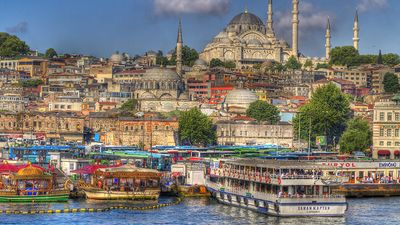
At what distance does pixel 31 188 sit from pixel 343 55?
8527cm

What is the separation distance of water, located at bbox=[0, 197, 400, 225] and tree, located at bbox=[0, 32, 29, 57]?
8218cm

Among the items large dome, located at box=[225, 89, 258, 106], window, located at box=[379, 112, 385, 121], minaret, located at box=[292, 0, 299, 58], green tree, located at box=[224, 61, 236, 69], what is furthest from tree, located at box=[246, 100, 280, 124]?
minaret, located at box=[292, 0, 299, 58]

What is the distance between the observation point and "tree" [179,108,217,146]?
2859 inches

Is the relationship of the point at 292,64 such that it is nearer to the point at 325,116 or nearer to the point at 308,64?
the point at 308,64

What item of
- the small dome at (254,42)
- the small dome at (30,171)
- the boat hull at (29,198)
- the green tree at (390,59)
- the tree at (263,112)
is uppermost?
the small dome at (254,42)

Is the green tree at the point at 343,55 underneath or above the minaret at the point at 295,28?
underneath

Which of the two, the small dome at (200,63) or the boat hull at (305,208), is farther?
the small dome at (200,63)

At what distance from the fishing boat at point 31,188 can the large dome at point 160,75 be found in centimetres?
5615

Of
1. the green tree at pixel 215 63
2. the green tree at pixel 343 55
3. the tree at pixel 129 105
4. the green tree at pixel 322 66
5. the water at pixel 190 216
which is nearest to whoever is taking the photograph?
the water at pixel 190 216

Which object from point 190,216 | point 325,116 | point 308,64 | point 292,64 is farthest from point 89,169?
point 308,64

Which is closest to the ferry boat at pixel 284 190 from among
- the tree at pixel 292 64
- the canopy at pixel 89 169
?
the canopy at pixel 89 169

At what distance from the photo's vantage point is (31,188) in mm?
40562

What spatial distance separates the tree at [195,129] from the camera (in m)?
72.6

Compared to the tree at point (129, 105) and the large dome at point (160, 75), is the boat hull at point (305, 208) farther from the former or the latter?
the large dome at point (160, 75)
